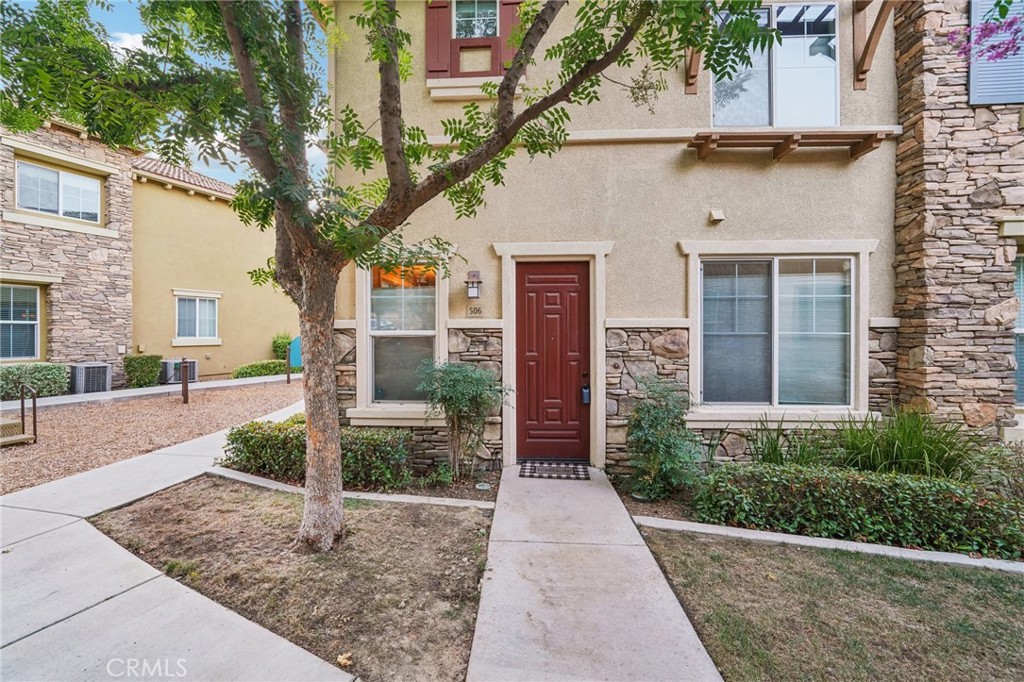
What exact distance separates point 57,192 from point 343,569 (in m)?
13.5

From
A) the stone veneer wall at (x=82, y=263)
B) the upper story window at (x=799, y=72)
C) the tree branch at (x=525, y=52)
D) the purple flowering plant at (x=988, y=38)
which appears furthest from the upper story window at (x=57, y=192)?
the purple flowering plant at (x=988, y=38)

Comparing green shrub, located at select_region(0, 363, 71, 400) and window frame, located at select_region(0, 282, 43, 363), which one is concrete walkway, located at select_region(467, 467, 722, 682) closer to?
green shrub, located at select_region(0, 363, 71, 400)

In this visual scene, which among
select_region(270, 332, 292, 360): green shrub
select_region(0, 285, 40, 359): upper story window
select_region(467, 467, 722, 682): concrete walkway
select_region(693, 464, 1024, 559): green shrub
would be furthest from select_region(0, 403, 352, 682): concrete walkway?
select_region(270, 332, 292, 360): green shrub

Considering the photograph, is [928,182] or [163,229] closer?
[928,182]

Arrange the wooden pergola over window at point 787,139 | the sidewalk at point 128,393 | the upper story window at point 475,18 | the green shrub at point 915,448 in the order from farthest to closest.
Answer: the sidewalk at point 128,393, the upper story window at point 475,18, the wooden pergola over window at point 787,139, the green shrub at point 915,448

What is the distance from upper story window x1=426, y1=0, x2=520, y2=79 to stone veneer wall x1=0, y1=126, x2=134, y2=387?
1092 cm

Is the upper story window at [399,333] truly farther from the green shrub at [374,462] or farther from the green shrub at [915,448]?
the green shrub at [915,448]

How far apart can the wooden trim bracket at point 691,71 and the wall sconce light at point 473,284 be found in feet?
→ 11.1

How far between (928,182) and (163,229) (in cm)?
1697

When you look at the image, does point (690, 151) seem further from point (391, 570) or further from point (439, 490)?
point (391, 570)

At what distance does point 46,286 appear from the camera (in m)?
9.91

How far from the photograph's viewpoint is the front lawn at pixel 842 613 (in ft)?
7.12

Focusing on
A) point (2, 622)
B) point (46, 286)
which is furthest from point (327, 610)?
point (46, 286)

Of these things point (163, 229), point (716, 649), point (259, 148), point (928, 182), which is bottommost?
point (716, 649)
